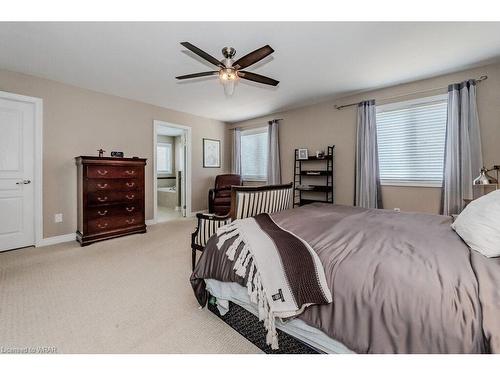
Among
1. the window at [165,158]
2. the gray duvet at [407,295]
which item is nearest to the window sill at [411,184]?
the gray duvet at [407,295]

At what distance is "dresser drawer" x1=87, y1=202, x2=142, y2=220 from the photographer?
332 cm

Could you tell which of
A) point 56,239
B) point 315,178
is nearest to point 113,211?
point 56,239

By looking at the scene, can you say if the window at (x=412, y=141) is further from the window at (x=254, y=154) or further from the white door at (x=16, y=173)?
the white door at (x=16, y=173)

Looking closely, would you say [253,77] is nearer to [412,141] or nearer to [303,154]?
[303,154]

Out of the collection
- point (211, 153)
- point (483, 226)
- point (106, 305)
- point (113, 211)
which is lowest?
point (106, 305)

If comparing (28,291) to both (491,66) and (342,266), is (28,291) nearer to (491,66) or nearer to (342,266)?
(342,266)

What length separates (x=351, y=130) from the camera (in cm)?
398

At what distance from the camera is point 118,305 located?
1815 millimetres

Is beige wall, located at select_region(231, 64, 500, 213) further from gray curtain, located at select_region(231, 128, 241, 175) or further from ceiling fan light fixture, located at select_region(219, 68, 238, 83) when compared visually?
ceiling fan light fixture, located at select_region(219, 68, 238, 83)

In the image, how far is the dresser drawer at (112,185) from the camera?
3303 millimetres

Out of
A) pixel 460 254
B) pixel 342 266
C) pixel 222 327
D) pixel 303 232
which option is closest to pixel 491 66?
pixel 460 254

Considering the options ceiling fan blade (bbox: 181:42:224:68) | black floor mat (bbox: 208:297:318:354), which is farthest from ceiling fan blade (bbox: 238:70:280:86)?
black floor mat (bbox: 208:297:318:354)

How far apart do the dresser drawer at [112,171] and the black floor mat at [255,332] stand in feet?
9.21

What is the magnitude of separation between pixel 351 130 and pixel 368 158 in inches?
25.0
